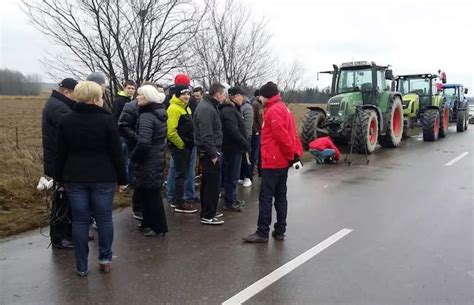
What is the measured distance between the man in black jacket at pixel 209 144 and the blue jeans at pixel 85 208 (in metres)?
1.80

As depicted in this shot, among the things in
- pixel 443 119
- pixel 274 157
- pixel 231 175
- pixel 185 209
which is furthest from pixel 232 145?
pixel 443 119

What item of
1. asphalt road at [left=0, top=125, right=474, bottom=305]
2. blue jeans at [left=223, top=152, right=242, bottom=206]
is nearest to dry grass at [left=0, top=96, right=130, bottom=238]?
asphalt road at [left=0, top=125, right=474, bottom=305]

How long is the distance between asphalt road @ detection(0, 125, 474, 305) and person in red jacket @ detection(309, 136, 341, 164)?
374 centimetres

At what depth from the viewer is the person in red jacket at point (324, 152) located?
11.1 meters

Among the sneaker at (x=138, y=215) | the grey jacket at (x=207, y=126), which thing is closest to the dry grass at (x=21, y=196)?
the sneaker at (x=138, y=215)

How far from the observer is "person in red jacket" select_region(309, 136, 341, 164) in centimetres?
1109

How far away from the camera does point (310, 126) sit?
1281 centimetres

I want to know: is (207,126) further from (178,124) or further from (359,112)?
(359,112)

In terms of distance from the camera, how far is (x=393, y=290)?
12.9ft

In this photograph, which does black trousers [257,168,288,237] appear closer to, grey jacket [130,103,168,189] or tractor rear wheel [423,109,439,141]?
grey jacket [130,103,168,189]

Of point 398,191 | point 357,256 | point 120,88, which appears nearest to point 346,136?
point 398,191

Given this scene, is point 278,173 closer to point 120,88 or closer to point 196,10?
point 120,88

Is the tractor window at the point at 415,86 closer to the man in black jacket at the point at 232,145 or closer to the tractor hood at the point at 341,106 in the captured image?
the tractor hood at the point at 341,106

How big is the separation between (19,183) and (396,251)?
584cm
